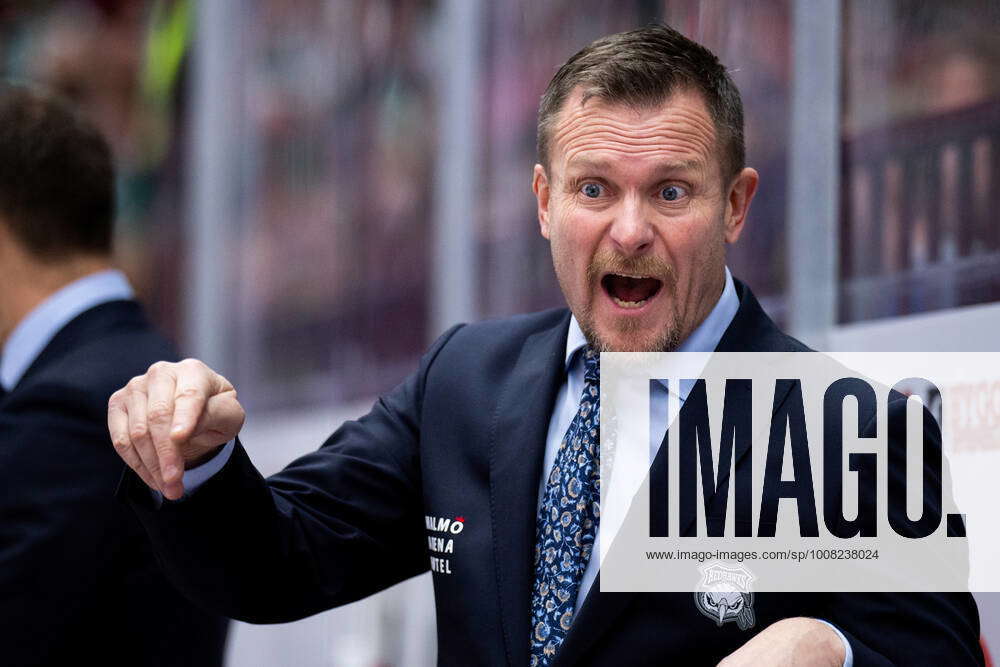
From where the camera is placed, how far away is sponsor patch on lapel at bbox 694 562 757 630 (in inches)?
74.9

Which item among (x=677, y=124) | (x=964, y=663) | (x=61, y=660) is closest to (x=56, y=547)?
(x=61, y=660)

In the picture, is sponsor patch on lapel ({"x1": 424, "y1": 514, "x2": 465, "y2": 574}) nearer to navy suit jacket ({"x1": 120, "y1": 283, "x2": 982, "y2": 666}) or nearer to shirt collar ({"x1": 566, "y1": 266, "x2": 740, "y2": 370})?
navy suit jacket ({"x1": 120, "y1": 283, "x2": 982, "y2": 666})

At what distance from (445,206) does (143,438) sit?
300cm

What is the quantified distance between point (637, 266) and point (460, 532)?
47 cm

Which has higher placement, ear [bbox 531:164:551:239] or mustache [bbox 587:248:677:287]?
ear [bbox 531:164:551:239]

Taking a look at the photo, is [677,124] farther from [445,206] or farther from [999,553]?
[445,206]

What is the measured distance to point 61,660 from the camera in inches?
111

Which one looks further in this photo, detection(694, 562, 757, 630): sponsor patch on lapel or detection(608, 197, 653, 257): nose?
detection(608, 197, 653, 257): nose

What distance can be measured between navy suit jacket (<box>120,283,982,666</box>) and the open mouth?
0.45ft

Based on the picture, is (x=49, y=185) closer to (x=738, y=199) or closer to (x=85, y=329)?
(x=85, y=329)

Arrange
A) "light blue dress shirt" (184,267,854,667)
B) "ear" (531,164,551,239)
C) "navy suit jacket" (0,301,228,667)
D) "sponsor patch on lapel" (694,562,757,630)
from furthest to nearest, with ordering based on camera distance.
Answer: "navy suit jacket" (0,301,228,667) < "ear" (531,164,551,239) < "light blue dress shirt" (184,267,854,667) < "sponsor patch on lapel" (694,562,757,630)

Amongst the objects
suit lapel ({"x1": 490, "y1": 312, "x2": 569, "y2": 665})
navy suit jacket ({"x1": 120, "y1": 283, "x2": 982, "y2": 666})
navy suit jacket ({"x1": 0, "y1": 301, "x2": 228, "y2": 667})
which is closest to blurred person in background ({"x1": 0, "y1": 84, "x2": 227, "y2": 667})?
navy suit jacket ({"x1": 0, "y1": 301, "x2": 228, "y2": 667})

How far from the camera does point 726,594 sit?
1.93 meters

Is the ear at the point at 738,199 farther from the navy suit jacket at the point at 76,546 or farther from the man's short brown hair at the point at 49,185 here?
the man's short brown hair at the point at 49,185
